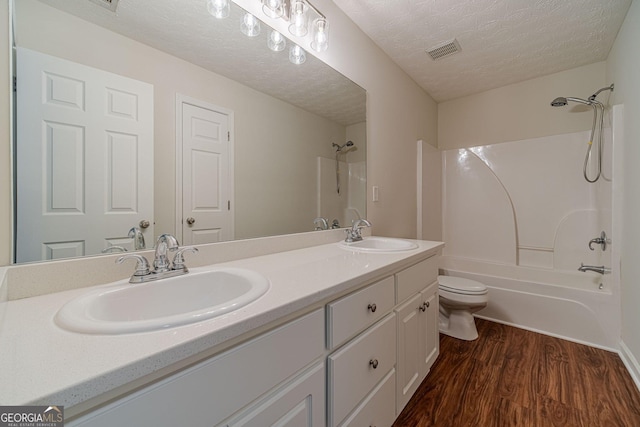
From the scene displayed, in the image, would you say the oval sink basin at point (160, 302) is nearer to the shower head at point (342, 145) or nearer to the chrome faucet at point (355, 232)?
the chrome faucet at point (355, 232)

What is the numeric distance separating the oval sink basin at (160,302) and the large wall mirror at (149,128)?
0.20m

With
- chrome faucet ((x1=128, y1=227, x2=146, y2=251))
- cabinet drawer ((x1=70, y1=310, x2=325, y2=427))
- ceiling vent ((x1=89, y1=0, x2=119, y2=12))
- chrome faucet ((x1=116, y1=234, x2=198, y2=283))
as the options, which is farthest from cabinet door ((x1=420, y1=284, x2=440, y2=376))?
ceiling vent ((x1=89, y1=0, x2=119, y2=12))

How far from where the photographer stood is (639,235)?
1.41 meters

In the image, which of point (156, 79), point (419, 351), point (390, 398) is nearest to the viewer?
point (156, 79)

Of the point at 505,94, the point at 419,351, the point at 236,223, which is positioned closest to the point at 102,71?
the point at 236,223

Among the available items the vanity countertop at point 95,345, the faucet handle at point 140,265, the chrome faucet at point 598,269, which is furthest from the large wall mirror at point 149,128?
the chrome faucet at point 598,269

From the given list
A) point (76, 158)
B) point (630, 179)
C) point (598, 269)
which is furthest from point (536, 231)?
point (76, 158)

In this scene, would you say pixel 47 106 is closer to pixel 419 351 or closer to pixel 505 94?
pixel 419 351

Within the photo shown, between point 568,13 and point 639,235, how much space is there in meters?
1.44

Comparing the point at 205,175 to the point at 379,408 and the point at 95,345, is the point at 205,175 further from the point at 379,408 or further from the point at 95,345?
the point at 379,408

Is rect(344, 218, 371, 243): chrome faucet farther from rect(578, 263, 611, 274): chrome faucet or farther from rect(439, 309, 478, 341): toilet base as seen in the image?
rect(578, 263, 611, 274): chrome faucet

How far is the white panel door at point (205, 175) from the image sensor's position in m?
0.97

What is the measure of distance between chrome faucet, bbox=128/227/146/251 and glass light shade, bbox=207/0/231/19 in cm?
93

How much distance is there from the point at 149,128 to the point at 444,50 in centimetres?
219
